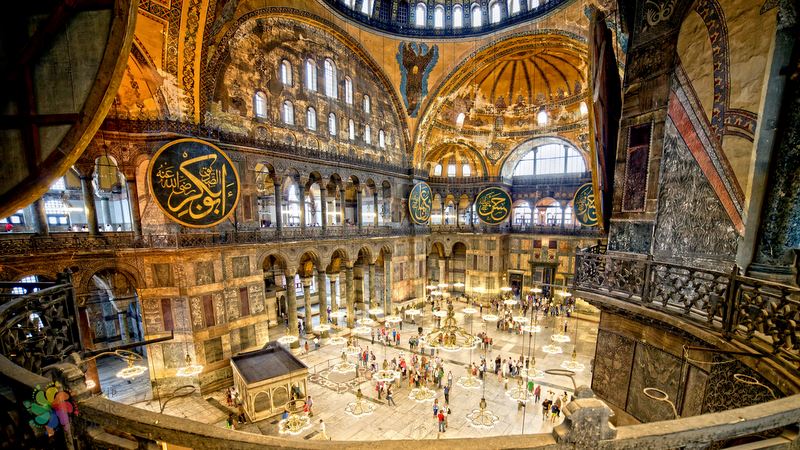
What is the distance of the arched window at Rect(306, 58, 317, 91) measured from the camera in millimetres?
12641

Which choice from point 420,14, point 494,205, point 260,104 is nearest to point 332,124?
point 260,104

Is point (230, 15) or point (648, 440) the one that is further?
point (230, 15)

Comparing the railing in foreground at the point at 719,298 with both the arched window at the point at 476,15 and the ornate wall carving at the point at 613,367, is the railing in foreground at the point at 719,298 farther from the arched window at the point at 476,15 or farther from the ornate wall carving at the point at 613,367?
the arched window at the point at 476,15

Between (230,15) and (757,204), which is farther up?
(230,15)

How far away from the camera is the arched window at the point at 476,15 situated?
15203 millimetres

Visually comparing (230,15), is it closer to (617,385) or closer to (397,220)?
(397,220)

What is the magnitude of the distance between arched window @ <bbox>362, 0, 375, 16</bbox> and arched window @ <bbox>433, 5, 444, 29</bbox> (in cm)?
332

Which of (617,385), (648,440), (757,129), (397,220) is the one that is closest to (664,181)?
(757,129)

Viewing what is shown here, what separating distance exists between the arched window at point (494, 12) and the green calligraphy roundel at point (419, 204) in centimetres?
902

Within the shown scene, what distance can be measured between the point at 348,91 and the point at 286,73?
3282mm

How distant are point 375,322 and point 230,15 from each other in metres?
14.3

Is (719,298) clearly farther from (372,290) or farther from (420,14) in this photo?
(420,14)

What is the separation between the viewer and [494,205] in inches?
740

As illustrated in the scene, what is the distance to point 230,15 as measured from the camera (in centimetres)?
944
